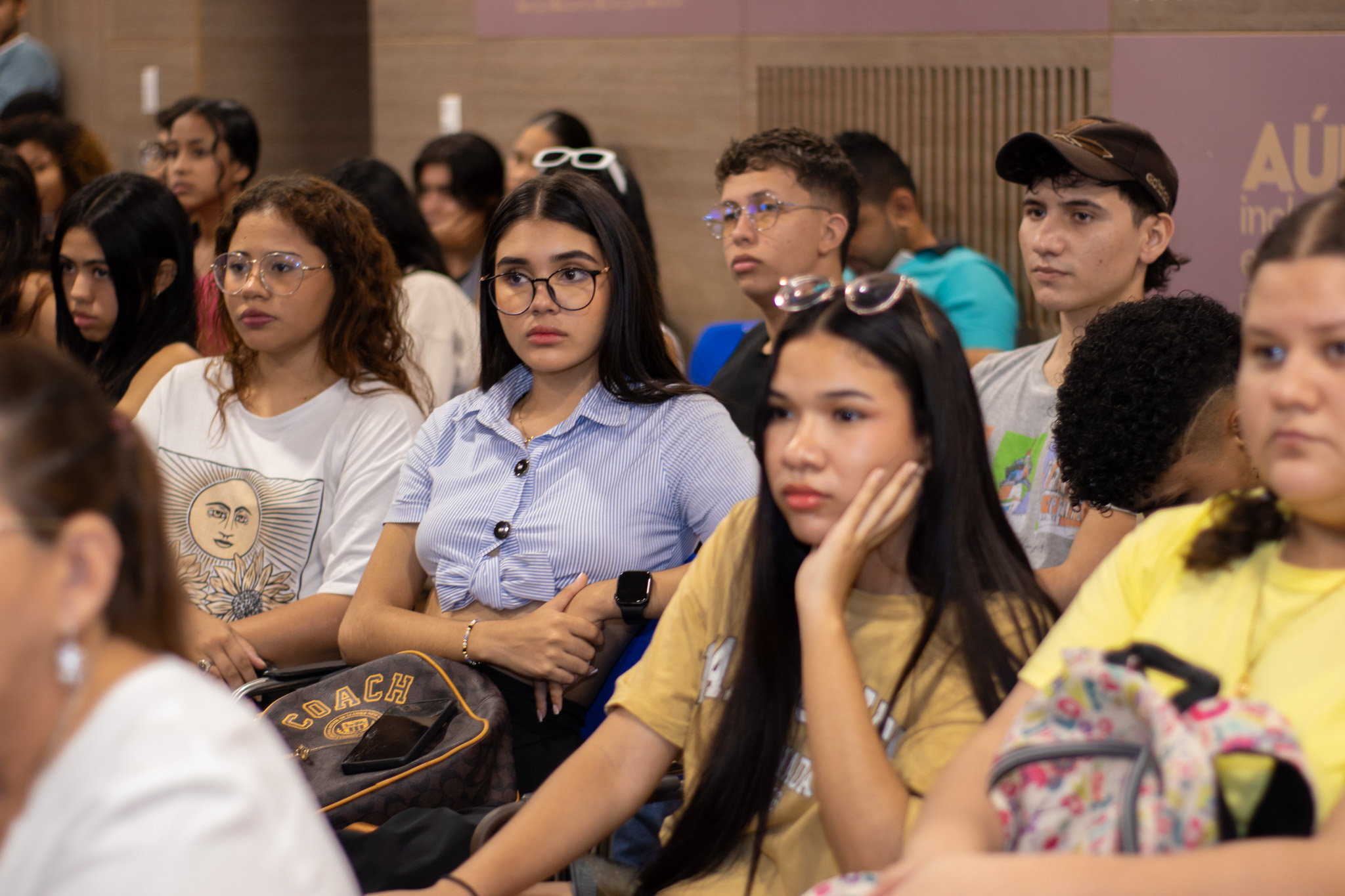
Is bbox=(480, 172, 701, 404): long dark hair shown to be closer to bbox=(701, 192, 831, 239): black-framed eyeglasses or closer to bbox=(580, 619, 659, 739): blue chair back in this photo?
bbox=(580, 619, 659, 739): blue chair back

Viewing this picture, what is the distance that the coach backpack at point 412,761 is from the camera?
2102mm

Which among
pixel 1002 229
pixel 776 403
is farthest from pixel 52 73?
pixel 776 403

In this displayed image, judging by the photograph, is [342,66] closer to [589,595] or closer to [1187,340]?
[589,595]

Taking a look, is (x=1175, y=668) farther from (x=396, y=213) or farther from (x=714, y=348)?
(x=396, y=213)

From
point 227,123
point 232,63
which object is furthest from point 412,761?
point 232,63

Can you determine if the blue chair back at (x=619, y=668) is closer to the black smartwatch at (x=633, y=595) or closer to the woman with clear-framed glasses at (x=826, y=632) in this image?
the black smartwatch at (x=633, y=595)

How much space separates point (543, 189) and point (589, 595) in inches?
34.4

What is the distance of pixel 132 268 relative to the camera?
12.0 ft

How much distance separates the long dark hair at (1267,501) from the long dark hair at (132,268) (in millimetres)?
3030

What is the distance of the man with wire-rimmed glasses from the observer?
145 inches

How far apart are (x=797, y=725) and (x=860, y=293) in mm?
597

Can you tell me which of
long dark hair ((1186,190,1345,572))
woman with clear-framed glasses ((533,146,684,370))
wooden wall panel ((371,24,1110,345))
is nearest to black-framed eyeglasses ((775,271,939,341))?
long dark hair ((1186,190,1345,572))

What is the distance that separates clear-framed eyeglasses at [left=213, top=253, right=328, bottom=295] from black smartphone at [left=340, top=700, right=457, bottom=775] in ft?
3.94

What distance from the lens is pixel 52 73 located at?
8.53 metres
